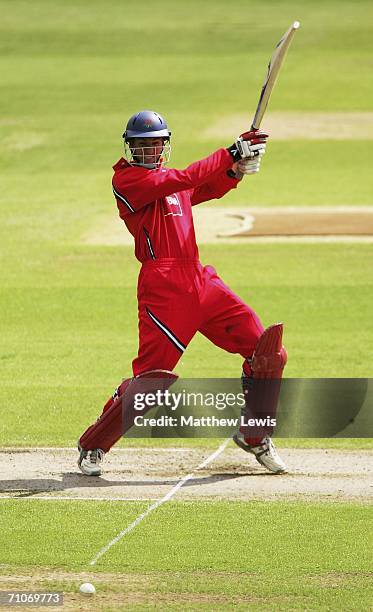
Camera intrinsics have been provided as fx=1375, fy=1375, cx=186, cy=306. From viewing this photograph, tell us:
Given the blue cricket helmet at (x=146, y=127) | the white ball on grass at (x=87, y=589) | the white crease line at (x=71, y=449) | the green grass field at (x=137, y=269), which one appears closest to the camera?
the white ball on grass at (x=87, y=589)

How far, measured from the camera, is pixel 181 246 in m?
8.10

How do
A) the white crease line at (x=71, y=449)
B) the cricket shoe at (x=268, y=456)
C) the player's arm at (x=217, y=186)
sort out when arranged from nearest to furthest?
the player's arm at (x=217, y=186) < the cricket shoe at (x=268, y=456) < the white crease line at (x=71, y=449)

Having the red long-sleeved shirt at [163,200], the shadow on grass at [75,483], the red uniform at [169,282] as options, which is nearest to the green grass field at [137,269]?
the shadow on grass at [75,483]

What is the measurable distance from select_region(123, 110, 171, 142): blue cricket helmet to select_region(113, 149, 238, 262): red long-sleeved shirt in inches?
7.4

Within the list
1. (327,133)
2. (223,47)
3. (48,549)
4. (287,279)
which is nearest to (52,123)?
(327,133)

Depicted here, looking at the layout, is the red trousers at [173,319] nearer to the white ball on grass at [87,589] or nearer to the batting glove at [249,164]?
the batting glove at [249,164]

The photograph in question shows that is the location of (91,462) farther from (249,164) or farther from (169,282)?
(249,164)

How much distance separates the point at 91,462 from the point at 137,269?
789 cm

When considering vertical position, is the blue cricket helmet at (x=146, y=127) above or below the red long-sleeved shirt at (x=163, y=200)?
above

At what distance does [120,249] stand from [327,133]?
11.2 meters

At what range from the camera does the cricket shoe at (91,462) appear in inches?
324

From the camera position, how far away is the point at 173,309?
8.04 meters

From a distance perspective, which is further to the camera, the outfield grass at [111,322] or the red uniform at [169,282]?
the outfield grass at [111,322]

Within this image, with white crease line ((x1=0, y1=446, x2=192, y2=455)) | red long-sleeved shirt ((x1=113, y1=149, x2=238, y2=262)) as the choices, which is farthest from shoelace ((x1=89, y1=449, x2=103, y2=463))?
red long-sleeved shirt ((x1=113, y1=149, x2=238, y2=262))
